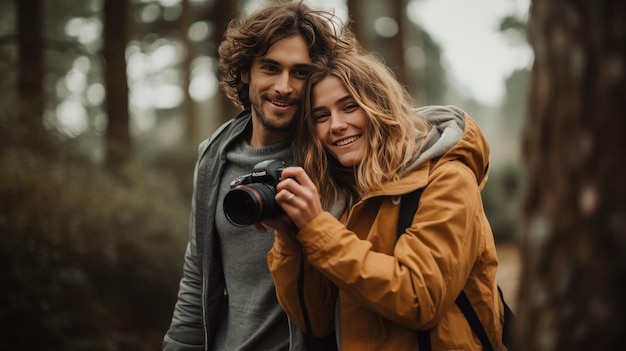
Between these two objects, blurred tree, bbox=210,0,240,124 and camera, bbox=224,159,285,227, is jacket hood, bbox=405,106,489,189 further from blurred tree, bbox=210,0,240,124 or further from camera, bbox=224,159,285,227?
blurred tree, bbox=210,0,240,124

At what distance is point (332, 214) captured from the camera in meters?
2.33

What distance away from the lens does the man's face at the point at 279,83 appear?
2865 mm

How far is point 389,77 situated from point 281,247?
3.26 feet

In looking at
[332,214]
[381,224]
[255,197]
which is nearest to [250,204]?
[255,197]

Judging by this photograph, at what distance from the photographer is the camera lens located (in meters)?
2.11

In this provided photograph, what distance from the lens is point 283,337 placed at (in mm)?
2619

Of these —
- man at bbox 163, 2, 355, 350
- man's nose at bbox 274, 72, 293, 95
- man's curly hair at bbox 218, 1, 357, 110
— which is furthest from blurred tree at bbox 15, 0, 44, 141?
man's nose at bbox 274, 72, 293, 95

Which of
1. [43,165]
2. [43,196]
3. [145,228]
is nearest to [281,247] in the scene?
[43,196]

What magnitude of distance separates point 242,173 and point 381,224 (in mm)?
1138

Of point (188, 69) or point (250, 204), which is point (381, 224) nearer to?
point (250, 204)

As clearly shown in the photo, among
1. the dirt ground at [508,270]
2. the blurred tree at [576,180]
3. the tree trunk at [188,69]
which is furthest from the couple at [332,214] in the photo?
the tree trunk at [188,69]

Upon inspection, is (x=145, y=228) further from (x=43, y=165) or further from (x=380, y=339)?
(x=380, y=339)

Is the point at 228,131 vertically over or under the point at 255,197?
over

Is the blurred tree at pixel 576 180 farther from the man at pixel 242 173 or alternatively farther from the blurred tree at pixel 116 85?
the blurred tree at pixel 116 85
